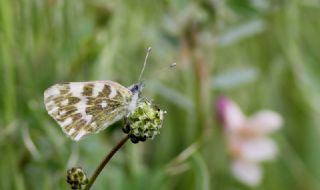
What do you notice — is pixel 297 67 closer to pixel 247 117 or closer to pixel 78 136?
pixel 247 117

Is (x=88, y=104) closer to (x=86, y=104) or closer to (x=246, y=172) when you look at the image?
(x=86, y=104)

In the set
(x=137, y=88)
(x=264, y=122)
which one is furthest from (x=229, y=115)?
(x=137, y=88)

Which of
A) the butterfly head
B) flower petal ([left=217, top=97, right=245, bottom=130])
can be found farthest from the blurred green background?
the butterfly head

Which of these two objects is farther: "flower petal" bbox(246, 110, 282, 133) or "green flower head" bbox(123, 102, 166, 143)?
"flower petal" bbox(246, 110, 282, 133)

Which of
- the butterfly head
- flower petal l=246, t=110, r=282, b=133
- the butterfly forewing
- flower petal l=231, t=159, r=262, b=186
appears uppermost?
the butterfly head

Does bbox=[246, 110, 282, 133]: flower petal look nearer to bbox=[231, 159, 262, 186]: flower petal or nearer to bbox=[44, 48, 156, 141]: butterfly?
bbox=[231, 159, 262, 186]: flower petal

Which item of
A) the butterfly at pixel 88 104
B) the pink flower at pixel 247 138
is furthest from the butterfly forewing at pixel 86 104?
the pink flower at pixel 247 138

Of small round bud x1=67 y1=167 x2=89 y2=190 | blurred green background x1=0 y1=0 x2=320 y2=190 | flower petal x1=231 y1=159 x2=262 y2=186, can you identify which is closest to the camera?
small round bud x1=67 y1=167 x2=89 y2=190

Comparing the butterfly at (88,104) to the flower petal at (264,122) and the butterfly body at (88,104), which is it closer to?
the butterfly body at (88,104)
